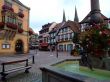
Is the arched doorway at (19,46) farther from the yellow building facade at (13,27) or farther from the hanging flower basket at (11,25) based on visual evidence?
the hanging flower basket at (11,25)

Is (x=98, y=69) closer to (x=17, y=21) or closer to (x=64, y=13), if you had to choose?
(x=17, y=21)

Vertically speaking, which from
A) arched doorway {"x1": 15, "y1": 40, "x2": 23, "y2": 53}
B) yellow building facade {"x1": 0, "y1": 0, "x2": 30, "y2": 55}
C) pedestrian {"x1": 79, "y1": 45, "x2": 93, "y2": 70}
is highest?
yellow building facade {"x1": 0, "y1": 0, "x2": 30, "y2": 55}

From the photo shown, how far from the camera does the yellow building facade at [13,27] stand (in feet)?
105

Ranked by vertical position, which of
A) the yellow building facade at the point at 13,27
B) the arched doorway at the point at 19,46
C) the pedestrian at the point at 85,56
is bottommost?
the pedestrian at the point at 85,56

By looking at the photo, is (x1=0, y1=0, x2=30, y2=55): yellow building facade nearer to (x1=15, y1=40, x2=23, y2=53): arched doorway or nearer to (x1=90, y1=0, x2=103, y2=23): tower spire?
(x1=15, y1=40, x2=23, y2=53): arched doorway

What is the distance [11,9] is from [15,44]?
6.95 m

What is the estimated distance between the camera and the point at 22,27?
38125 millimetres

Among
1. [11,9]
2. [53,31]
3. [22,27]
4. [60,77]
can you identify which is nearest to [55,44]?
[53,31]

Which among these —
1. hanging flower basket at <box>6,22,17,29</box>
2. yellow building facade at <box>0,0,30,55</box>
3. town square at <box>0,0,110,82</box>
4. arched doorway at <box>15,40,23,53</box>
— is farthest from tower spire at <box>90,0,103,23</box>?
arched doorway at <box>15,40,23,53</box>

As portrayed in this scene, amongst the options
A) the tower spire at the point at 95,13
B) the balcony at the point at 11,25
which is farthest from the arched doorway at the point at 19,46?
the tower spire at the point at 95,13

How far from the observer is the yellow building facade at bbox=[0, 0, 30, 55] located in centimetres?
3216

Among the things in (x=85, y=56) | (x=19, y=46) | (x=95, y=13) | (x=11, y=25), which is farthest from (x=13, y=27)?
(x=85, y=56)

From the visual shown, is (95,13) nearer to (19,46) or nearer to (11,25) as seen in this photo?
(11,25)

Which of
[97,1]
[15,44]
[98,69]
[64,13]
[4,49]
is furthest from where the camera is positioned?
[64,13]
